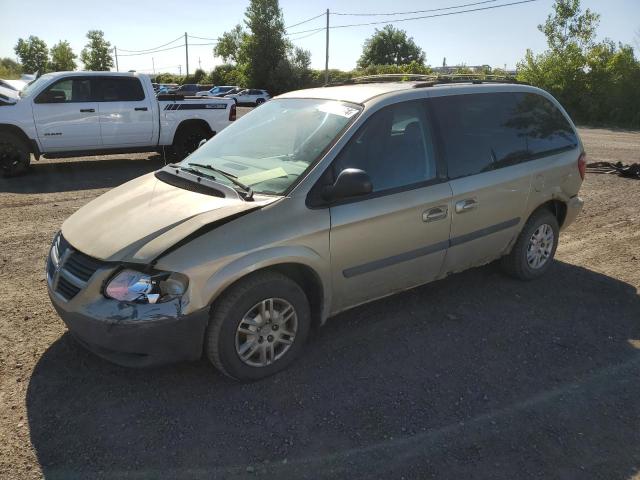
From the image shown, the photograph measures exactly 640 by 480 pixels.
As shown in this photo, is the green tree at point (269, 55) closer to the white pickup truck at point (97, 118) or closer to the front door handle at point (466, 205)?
the white pickup truck at point (97, 118)

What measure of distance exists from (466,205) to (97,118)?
8337mm

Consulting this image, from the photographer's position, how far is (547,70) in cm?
2928

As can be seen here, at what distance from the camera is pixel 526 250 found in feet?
15.6

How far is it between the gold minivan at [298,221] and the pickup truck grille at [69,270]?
0.04ft

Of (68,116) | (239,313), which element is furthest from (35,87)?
(239,313)

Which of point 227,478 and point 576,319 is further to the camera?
point 576,319

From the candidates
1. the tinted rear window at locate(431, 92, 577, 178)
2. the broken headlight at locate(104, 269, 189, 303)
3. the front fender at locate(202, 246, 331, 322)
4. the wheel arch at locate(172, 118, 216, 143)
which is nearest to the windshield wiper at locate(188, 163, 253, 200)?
the front fender at locate(202, 246, 331, 322)

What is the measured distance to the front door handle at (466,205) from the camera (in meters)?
3.94

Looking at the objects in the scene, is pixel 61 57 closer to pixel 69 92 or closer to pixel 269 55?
pixel 269 55

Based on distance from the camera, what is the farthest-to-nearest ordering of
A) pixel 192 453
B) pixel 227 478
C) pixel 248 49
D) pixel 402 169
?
1. pixel 248 49
2. pixel 402 169
3. pixel 192 453
4. pixel 227 478

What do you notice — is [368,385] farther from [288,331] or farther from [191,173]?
[191,173]

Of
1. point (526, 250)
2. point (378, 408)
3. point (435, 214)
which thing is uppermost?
point (435, 214)

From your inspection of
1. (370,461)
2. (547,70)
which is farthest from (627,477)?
(547,70)

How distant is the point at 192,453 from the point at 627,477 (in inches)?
85.8
